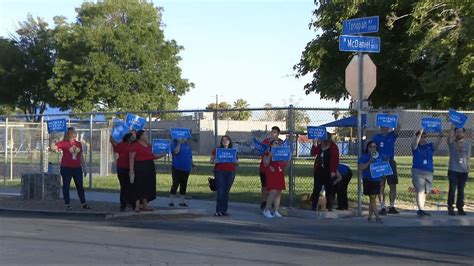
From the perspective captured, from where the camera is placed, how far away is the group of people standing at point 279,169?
45.3 feet

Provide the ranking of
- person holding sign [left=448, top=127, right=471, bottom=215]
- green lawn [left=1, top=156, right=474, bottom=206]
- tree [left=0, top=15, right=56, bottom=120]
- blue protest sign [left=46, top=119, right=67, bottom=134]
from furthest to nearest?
tree [left=0, top=15, right=56, bottom=120] → green lawn [left=1, top=156, right=474, bottom=206] → blue protest sign [left=46, top=119, right=67, bottom=134] → person holding sign [left=448, top=127, right=471, bottom=215]

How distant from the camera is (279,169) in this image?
13.7 meters

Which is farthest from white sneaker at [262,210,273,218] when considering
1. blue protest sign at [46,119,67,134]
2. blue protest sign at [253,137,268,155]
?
blue protest sign at [46,119,67,134]

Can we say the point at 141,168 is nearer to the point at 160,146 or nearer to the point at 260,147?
the point at 160,146

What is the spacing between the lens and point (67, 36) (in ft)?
156

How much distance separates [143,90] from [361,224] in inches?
1416

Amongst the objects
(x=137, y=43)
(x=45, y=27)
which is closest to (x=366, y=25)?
(x=137, y=43)

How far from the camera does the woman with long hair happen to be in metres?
13.1

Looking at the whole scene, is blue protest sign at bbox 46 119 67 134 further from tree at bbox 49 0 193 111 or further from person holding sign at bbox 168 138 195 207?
tree at bbox 49 0 193 111

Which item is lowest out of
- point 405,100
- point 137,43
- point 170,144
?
point 170,144

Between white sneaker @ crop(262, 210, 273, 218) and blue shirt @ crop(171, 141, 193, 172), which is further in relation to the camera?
blue shirt @ crop(171, 141, 193, 172)

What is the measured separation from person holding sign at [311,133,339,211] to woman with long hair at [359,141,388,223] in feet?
1.89

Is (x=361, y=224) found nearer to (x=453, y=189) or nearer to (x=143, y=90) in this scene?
(x=453, y=189)

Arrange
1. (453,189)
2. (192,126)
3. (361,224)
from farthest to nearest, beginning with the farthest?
1. (192,126)
2. (453,189)
3. (361,224)
